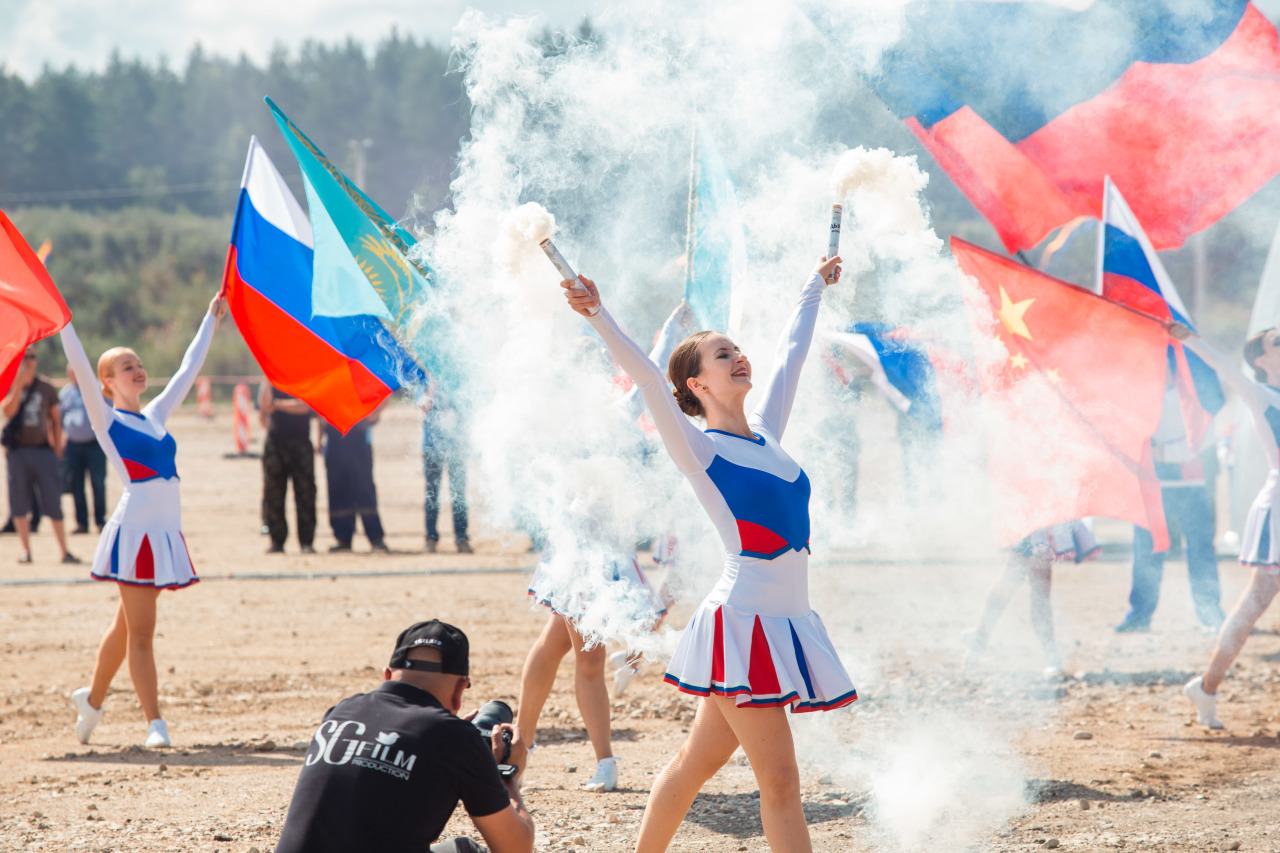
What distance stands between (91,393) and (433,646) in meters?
3.43

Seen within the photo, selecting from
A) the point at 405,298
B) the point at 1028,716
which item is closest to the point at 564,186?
the point at 405,298

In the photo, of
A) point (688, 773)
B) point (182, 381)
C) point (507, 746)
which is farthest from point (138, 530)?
point (688, 773)

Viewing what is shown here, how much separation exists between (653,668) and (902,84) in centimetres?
405

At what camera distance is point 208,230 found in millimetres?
60531

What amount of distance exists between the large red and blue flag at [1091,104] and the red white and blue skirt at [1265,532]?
4.79 ft

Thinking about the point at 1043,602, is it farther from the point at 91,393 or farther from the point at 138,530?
the point at 91,393

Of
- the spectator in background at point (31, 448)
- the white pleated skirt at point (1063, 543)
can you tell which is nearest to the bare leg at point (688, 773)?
the white pleated skirt at point (1063, 543)

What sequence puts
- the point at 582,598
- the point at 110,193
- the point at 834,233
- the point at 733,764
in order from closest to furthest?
the point at 834,233 → the point at 582,598 → the point at 733,764 → the point at 110,193

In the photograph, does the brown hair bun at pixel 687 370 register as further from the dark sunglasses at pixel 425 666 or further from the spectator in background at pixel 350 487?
the spectator in background at pixel 350 487

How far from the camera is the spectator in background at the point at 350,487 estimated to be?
13117 mm

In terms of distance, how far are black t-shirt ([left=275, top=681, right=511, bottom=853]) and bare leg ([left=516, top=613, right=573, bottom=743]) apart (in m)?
1.97

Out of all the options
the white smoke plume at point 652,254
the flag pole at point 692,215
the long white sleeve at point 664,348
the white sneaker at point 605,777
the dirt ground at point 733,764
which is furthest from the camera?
the flag pole at point 692,215

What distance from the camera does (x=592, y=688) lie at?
4750 millimetres

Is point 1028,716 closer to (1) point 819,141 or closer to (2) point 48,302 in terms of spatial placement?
(1) point 819,141
